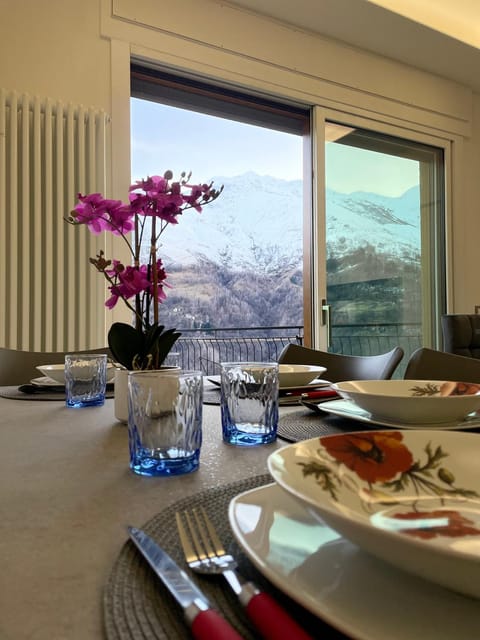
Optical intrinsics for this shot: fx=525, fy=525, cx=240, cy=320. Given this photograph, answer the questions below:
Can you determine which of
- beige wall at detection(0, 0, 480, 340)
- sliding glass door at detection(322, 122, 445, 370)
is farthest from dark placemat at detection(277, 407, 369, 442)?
sliding glass door at detection(322, 122, 445, 370)

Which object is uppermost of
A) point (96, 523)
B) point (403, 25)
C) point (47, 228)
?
point (403, 25)

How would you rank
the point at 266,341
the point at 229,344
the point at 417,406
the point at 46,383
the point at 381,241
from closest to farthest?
the point at 417,406, the point at 46,383, the point at 381,241, the point at 229,344, the point at 266,341

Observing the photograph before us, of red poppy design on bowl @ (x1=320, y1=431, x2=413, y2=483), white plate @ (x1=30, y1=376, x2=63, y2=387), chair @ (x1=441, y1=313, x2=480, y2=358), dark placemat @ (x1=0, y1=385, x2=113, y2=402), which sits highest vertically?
chair @ (x1=441, y1=313, x2=480, y2=358)

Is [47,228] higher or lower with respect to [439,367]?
higher

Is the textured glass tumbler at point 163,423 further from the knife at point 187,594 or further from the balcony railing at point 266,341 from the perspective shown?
the balcony railing at point 266,341

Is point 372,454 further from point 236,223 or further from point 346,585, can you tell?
point 236,223

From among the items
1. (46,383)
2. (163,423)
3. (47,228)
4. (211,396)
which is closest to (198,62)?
(47,228)

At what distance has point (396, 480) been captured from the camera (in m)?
0.45

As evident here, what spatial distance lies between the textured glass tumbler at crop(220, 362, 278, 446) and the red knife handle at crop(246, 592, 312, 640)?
0.47 meters

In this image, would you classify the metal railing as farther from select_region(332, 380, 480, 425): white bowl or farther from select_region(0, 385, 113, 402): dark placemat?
select_region(332, 380, 480, 425): white bowl

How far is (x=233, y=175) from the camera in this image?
4434mm

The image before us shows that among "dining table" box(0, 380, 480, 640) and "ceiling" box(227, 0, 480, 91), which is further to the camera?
"ceiling" box(227, 0, 480, 91)

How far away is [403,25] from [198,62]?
4.54 ft

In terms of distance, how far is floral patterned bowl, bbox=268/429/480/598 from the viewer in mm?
372
